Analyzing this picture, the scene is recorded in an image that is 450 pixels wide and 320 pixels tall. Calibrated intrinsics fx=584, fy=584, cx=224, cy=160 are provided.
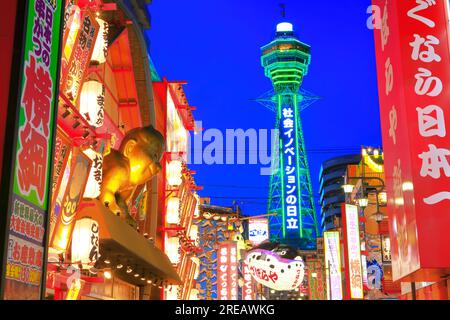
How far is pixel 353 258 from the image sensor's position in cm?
2681

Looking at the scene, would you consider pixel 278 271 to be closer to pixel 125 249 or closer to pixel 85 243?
pixel 125 249

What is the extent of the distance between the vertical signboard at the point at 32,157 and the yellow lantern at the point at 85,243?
4911 mm

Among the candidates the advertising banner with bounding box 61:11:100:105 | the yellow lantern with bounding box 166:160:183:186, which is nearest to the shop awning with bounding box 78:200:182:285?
the advertising banner with bounding box 61:11:100:105

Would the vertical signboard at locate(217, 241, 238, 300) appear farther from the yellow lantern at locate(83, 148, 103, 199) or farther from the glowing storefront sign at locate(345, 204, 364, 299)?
the yellow lantern at locate(83, 148, 103, 199)

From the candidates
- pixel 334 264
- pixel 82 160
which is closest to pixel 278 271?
pixel 334 264

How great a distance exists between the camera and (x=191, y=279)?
106ft

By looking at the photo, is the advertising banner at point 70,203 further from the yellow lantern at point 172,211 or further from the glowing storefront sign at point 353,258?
the glowing storefront sign at point 353,258

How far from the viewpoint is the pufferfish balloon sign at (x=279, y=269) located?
28.2m

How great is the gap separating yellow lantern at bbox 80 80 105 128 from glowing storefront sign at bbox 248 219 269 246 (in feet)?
172

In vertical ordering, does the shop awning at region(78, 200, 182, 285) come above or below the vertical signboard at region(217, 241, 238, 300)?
below

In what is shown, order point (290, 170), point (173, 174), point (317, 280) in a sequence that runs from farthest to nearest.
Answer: point (290, 170)
point (317, 280)
point (173, 174)

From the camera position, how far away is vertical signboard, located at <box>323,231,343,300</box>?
33.2 meters

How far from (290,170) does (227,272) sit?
1645 inches

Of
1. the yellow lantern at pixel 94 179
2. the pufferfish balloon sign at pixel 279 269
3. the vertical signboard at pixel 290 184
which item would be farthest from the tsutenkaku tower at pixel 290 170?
the yellow lantern at pixel 94 179
